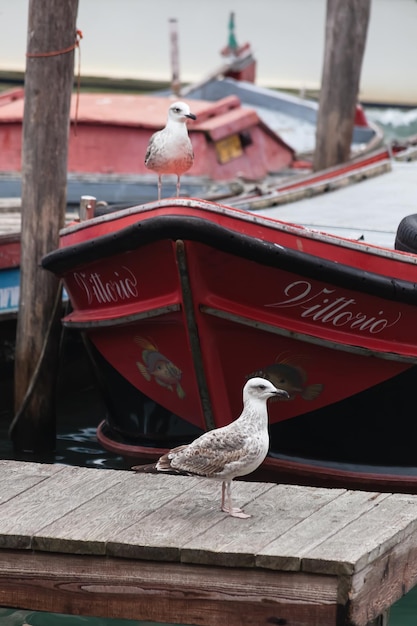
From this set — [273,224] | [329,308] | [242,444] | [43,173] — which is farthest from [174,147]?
[242,444]

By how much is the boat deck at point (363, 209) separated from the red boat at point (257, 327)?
128cm

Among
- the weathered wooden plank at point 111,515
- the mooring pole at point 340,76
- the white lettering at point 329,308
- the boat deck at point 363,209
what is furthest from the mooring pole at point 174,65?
the weathered wooden plank at point 111,515

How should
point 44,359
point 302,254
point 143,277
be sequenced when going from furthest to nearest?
1. point 44,359
2. point 143,277
3. point 302,254

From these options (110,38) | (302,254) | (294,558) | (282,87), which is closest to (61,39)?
(302,254)

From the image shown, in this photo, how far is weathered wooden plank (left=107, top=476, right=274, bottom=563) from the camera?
491cm

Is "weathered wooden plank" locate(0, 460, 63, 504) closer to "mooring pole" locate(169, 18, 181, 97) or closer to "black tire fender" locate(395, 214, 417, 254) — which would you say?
"black tire fender" locate(395, 214, 417, 254)

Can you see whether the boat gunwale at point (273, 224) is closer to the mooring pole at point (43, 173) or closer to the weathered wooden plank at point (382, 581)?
the mooring pole at point (43, 173)

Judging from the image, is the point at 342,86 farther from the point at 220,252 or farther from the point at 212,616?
the point at 212,616

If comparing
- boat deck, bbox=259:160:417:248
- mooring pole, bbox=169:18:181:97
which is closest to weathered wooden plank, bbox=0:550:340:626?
boat deck, bbox=259:160:417:248

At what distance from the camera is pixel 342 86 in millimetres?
11727

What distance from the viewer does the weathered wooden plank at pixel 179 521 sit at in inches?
193

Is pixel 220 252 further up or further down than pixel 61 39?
further down

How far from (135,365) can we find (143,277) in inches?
31.0

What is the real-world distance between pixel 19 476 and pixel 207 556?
1165mm
